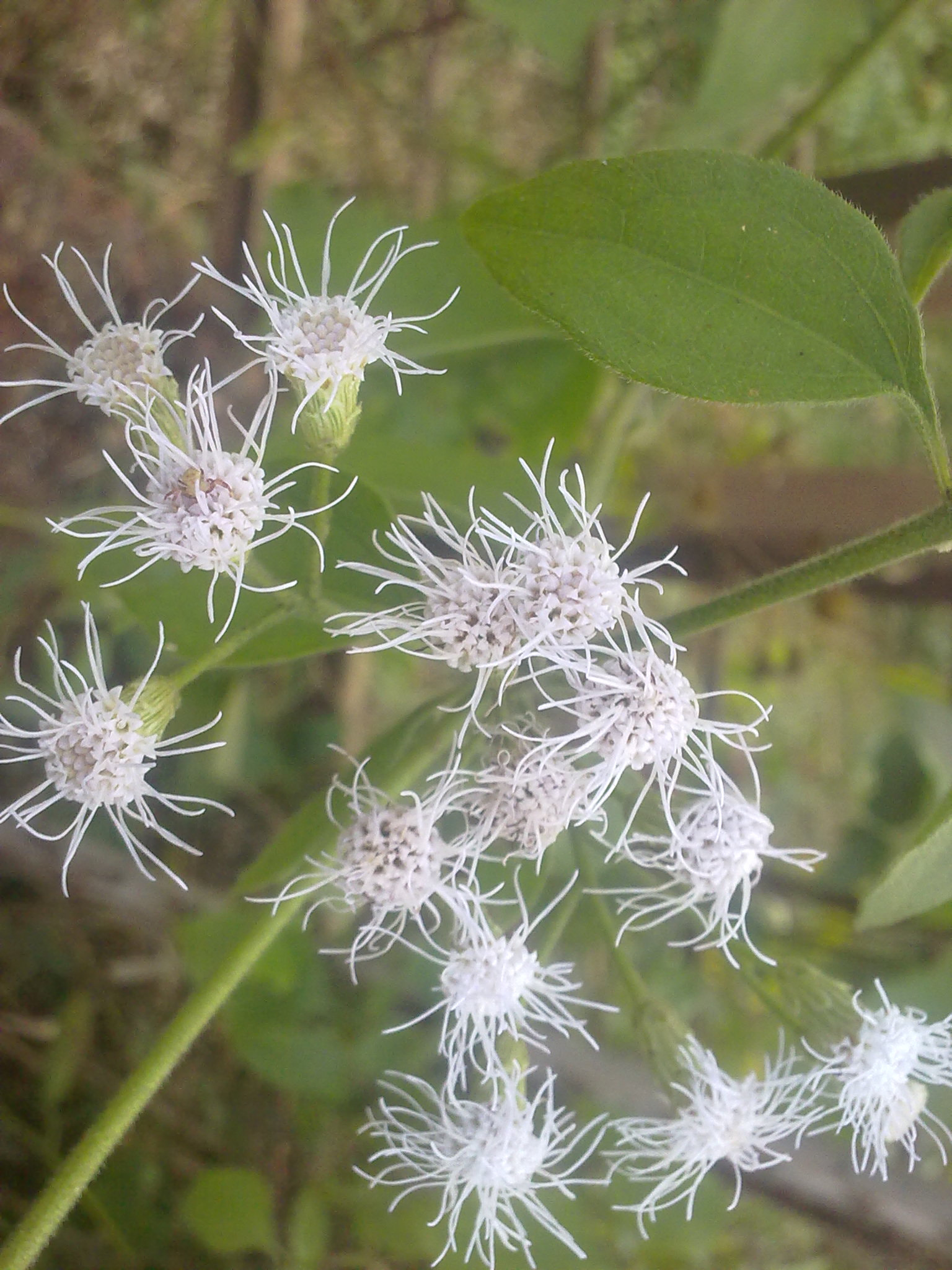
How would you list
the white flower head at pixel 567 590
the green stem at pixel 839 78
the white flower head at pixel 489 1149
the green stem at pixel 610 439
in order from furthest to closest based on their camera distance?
A: the green stem at pixel 610 439
the green stem at pixel 839 78
the white flower head at pixel 489 1149
the white flower head at pixel 567 590

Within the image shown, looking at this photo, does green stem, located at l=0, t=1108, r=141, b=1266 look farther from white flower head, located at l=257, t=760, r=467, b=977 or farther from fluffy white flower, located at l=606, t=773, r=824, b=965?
fluffy white flower, located at l=606, t=773, r=824, b=965

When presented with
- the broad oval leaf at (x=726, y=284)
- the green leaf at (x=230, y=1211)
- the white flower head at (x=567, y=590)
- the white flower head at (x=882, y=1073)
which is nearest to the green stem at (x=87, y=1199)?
the green leaf at (x=230, y=1211)

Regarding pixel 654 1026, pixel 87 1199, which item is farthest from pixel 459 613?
pixel 87 1199

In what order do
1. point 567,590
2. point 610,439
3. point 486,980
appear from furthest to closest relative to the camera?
point 610,439
point 486,980
point 567,590

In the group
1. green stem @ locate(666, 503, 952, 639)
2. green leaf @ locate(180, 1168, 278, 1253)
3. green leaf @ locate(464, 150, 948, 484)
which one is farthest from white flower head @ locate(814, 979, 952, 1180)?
green leaf @ locate(180, 1168, 278, 1253)

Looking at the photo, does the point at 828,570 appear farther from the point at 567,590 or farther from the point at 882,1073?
the point at 882,1073

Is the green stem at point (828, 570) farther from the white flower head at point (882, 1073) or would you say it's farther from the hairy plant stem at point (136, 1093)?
the white flower head at point (882, 1073)

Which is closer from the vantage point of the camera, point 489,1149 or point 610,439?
point 489,1149
